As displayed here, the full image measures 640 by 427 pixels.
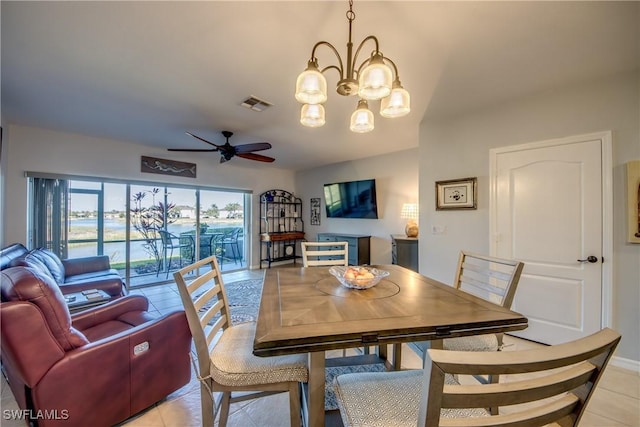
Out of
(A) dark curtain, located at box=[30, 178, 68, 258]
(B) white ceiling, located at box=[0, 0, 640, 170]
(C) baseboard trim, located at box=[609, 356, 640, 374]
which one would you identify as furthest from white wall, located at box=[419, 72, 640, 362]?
(A) dark curtain, located at box=[30, 178, 68, 258]

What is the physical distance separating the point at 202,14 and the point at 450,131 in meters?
2.76

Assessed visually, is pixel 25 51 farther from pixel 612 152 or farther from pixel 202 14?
pixel 612 152

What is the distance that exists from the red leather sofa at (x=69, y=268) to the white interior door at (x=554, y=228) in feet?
13.8

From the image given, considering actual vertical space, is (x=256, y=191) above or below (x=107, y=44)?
below

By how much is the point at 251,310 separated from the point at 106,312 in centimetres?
163

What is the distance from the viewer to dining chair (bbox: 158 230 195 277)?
4949 millimetres

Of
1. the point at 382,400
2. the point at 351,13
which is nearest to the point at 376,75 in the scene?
the point at 351,13

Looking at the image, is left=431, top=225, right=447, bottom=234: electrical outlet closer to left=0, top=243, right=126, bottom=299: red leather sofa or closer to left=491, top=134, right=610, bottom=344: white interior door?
left=491, top=134, right=610, bottom=344: white interior door

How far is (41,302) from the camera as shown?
1312 mm

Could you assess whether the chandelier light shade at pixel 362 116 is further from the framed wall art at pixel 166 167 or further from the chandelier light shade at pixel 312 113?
the framed wall art at pixel 166 167

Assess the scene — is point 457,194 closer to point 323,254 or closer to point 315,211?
point 323,254

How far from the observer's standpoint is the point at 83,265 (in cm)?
353

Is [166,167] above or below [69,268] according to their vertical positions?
above

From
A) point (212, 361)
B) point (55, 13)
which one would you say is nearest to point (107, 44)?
point (55, 13)
